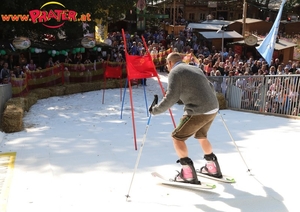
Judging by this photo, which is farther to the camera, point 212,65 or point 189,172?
point 212,65

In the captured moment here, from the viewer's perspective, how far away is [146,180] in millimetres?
5020

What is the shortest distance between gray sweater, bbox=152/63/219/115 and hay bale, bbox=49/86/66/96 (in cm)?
1115

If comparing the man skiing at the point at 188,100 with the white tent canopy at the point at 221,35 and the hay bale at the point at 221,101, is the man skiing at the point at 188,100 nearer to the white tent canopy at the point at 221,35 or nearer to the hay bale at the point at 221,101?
the hay bale at the point at 221,101

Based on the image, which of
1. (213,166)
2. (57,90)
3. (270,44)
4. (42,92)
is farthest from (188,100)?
(57,90)

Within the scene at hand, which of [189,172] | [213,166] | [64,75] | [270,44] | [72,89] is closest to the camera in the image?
[189,172]

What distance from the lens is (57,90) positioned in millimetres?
15070

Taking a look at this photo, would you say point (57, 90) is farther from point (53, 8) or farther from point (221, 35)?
point (221, 35)

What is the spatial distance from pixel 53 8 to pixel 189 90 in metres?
13.5

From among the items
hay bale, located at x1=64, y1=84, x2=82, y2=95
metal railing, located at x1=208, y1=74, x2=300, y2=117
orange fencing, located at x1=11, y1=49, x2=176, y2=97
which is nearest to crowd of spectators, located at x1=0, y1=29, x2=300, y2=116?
metal railing, located at x1=208, y1=74, x2=300, y2=117

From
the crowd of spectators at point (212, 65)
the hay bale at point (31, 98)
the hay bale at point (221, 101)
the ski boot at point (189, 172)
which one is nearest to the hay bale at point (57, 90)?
the hay bale at point (31, 98)

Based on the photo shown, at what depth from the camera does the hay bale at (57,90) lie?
588 inches

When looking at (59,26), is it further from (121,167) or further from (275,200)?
(275,200)

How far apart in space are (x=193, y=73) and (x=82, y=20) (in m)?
14.3

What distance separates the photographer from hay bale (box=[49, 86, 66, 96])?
49.0 feet
